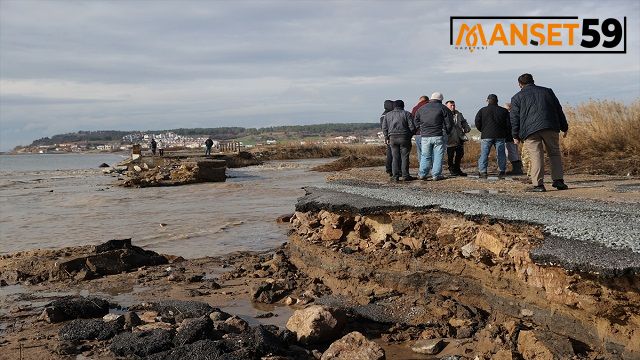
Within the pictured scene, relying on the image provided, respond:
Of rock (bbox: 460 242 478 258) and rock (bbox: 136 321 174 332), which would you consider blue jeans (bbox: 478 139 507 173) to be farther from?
rock (bbox: 136 321 174 332)

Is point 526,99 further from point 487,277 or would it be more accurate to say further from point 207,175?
point 207,175

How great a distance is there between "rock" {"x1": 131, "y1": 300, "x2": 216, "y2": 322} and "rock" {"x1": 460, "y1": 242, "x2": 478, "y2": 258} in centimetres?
291

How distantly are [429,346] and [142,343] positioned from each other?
2667 mm

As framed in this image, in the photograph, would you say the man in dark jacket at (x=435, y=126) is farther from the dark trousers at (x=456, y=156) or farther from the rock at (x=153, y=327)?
the rock at (x=153, y=327)

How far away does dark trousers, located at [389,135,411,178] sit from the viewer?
1228 centimetres

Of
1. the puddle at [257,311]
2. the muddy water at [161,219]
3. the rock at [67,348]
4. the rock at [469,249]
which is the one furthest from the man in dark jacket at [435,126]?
the rock at [67,348]

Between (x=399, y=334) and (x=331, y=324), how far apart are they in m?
0.73

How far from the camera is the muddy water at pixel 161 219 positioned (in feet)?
40.0

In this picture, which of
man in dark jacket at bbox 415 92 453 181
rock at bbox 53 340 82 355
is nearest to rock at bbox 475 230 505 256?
rock at bbox 53 340 82 355

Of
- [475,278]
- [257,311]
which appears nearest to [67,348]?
[257,311]

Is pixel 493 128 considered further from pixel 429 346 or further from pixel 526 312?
pixel 429 346

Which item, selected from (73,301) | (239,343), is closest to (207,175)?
(73,301)

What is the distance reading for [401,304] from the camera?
6613 millimetres

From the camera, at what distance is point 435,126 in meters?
12.1
